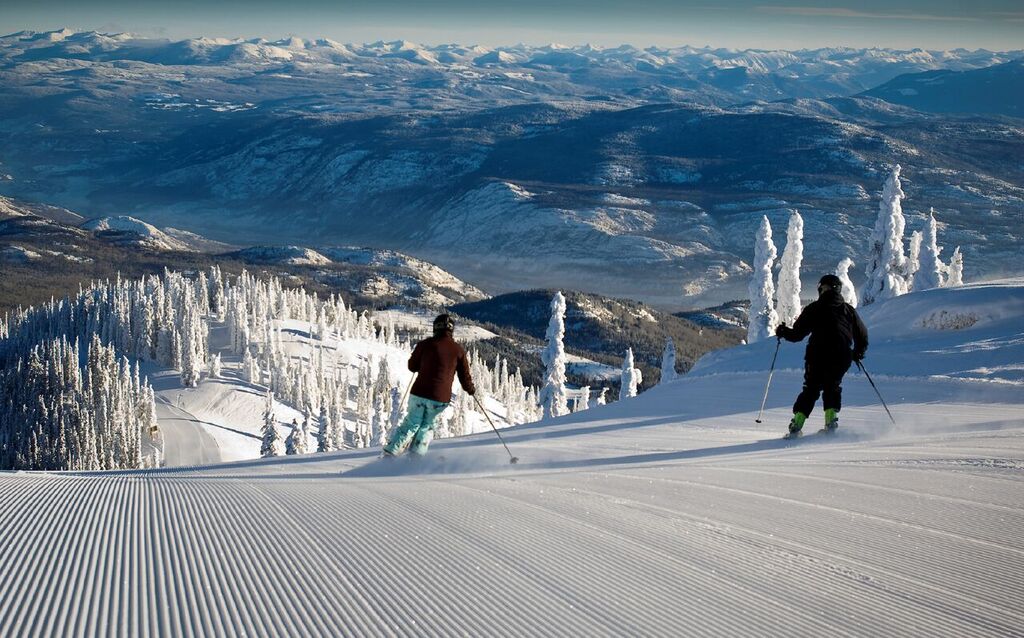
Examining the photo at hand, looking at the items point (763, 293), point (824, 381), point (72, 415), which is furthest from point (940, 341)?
point (72, 415)

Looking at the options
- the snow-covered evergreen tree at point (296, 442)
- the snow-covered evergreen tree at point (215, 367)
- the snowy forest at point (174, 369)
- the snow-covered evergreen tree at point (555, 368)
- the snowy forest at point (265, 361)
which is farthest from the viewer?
the snow-covered evergreen tree at point (215, 367)

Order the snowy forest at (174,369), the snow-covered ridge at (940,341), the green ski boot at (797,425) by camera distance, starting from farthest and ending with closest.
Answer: the snowy forest at (174,369), the snow-covered ridge at (940,341), the green ski boot at (797,425)

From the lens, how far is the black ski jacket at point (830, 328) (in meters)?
14.0

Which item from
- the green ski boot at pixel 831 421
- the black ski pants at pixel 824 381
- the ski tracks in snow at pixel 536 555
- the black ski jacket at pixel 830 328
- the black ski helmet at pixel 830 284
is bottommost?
the ski tracks in snow at pixel 536 555

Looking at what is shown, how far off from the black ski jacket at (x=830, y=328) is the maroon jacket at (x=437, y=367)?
5.33m

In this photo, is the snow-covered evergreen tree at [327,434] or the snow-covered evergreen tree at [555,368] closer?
the snow-covered evergreen tree at [555,368]

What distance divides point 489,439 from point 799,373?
374 inches

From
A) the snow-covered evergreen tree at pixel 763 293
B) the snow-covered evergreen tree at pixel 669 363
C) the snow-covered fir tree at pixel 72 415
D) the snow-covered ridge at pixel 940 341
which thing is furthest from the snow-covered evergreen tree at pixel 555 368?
the snow-covered fir tree at pixel 72 415

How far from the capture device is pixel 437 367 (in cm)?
1385

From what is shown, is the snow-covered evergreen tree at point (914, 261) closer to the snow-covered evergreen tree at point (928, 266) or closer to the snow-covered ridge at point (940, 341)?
the snow-covered evergreen tree at point (928, 266)

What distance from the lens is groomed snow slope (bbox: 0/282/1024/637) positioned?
19.7 feet

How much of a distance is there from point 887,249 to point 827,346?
6181 centimetres

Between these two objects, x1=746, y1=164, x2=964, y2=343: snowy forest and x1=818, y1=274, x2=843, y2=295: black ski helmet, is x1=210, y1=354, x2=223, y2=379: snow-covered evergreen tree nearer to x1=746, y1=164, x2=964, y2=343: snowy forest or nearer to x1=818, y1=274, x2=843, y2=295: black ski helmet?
x1=746, y1=164, x2=964, y2=343: snowy forest

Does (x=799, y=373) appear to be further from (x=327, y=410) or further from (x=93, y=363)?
(x=93, y=363)
